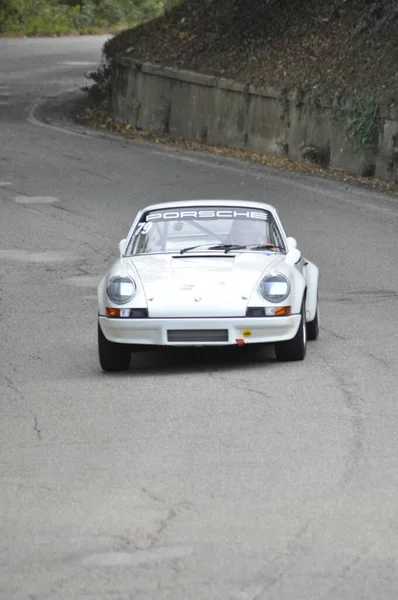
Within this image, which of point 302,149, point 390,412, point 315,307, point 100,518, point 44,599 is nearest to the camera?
point 44,599

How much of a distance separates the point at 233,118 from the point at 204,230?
16.5 metres

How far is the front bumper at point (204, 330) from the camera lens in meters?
10.2

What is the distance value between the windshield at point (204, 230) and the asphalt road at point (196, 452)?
0.92 m

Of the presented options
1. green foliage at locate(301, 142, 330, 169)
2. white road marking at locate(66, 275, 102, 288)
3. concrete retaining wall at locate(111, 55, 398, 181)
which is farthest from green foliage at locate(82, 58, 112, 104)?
white road marking at locate(66, 275, 102, 288)

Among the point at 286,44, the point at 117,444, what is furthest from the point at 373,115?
the point at 117,444

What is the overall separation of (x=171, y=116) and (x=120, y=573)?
80.9ft

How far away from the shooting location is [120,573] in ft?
19.0

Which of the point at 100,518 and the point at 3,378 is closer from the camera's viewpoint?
the point at 100,518

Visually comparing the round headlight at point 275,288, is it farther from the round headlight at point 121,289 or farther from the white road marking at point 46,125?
the white road marking at point 46,125

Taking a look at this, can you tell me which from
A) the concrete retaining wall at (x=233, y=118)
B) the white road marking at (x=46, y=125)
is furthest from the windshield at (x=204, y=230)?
the white road marking at (x=46, y=125)

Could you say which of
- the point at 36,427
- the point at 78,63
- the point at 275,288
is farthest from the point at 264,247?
the point at 78,63

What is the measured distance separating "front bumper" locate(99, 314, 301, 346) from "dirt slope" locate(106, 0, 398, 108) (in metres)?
14.1

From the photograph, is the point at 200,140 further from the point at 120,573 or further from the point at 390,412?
the point at 120,573

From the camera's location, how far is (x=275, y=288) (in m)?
10.4
